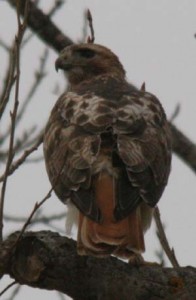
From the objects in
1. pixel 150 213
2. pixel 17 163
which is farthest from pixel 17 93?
pixel 150 213

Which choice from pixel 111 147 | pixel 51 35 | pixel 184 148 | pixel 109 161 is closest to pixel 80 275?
pixel 109 161

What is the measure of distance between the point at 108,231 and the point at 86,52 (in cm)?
328

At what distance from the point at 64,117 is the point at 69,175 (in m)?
0.87

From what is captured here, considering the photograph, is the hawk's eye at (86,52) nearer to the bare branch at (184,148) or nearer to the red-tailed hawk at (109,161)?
the red-tailed hawk at (109,161)

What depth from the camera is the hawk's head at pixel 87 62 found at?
→ 785 cm

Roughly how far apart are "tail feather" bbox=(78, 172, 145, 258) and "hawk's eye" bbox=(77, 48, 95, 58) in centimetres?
280

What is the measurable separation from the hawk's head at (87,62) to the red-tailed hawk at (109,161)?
96 centimetres

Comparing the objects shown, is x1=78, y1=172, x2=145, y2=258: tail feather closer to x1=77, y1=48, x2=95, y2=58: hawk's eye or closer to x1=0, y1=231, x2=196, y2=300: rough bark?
A: x1=0, y1=231, x2=196, y2=300: rough bark

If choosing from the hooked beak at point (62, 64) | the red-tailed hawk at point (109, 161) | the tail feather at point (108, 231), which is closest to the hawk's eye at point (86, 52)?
the hooked beak at point (62, 64)

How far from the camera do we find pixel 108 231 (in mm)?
5129

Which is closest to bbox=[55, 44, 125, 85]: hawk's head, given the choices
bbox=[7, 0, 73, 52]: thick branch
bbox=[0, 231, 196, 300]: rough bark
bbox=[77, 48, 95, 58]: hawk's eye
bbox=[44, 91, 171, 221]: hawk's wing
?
bbox=[77, 48, 95, 58]: hawk's eye

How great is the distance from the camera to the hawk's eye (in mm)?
7980

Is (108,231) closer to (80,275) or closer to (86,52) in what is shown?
(80,275)

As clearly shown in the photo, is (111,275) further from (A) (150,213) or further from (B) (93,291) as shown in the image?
(A) (150,213)
